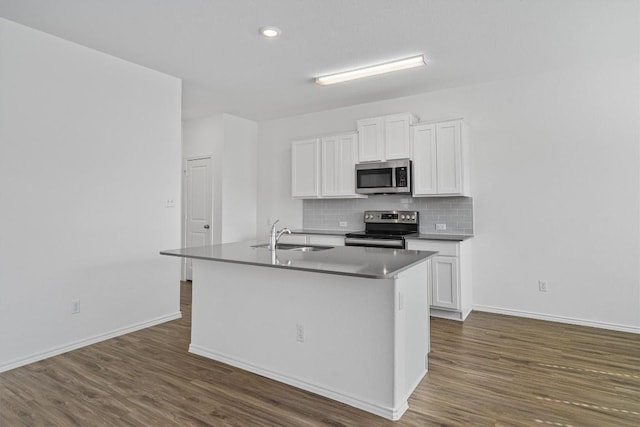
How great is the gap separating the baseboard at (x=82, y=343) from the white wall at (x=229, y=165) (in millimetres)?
1865

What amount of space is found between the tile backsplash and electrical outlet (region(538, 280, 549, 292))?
896 mm

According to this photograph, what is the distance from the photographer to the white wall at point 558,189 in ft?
11.7

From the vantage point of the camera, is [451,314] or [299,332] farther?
[451,314]

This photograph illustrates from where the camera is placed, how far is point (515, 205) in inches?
160

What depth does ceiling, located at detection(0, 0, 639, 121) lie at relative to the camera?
262 cm

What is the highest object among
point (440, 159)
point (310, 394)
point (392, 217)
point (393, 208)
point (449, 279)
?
point (440, 159)

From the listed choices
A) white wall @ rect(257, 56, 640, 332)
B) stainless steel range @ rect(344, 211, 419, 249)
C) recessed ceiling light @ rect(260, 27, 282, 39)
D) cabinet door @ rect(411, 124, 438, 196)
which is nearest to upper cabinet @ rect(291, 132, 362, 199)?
stainless steel range @ rect(344, 211, 419, 249)

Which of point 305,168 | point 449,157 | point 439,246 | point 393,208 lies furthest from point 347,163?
point 439,246

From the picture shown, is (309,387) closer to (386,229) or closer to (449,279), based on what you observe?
(449,279)

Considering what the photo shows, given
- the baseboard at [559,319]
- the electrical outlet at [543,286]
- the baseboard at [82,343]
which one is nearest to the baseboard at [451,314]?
the baseboard at [559,319]

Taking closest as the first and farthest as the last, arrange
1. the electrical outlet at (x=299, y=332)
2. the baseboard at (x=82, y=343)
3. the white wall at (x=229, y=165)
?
the electrical outlet at (x=299, y=332) → the baseboard at (x=82, y=343) → the white wall at (x=229, y=165)

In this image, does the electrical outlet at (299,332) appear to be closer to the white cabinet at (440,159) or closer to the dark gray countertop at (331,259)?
the dark gray countertop at (331,259)

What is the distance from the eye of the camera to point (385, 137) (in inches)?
177

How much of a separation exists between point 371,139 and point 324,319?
9.32 feet
